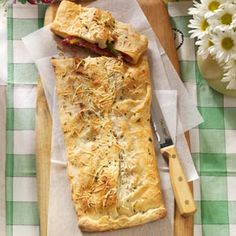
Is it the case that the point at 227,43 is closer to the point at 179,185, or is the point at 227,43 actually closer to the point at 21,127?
the point at 179,185

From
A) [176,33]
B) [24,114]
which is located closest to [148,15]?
[176,33]

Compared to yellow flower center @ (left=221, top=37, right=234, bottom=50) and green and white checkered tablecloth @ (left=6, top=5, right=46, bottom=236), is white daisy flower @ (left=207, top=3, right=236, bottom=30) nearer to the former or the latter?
yellow flower center @ (left=221, top=37, right=234, bottom=50)

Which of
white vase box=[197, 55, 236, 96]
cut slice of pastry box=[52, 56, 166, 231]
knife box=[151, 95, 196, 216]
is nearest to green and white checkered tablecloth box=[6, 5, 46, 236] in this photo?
cut slice of pastry box=[52, 56, 166, 231]

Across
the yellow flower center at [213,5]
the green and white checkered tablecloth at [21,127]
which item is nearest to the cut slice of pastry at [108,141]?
the green and white checkered tablecloth at [21,127]

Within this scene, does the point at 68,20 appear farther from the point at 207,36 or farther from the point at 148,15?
the point at 207,36

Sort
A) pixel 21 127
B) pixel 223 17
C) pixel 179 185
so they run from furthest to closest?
1. pixel 21 127
2. pixel 179 185
3. pixel 223 17

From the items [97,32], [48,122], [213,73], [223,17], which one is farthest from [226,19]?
[48,122]
